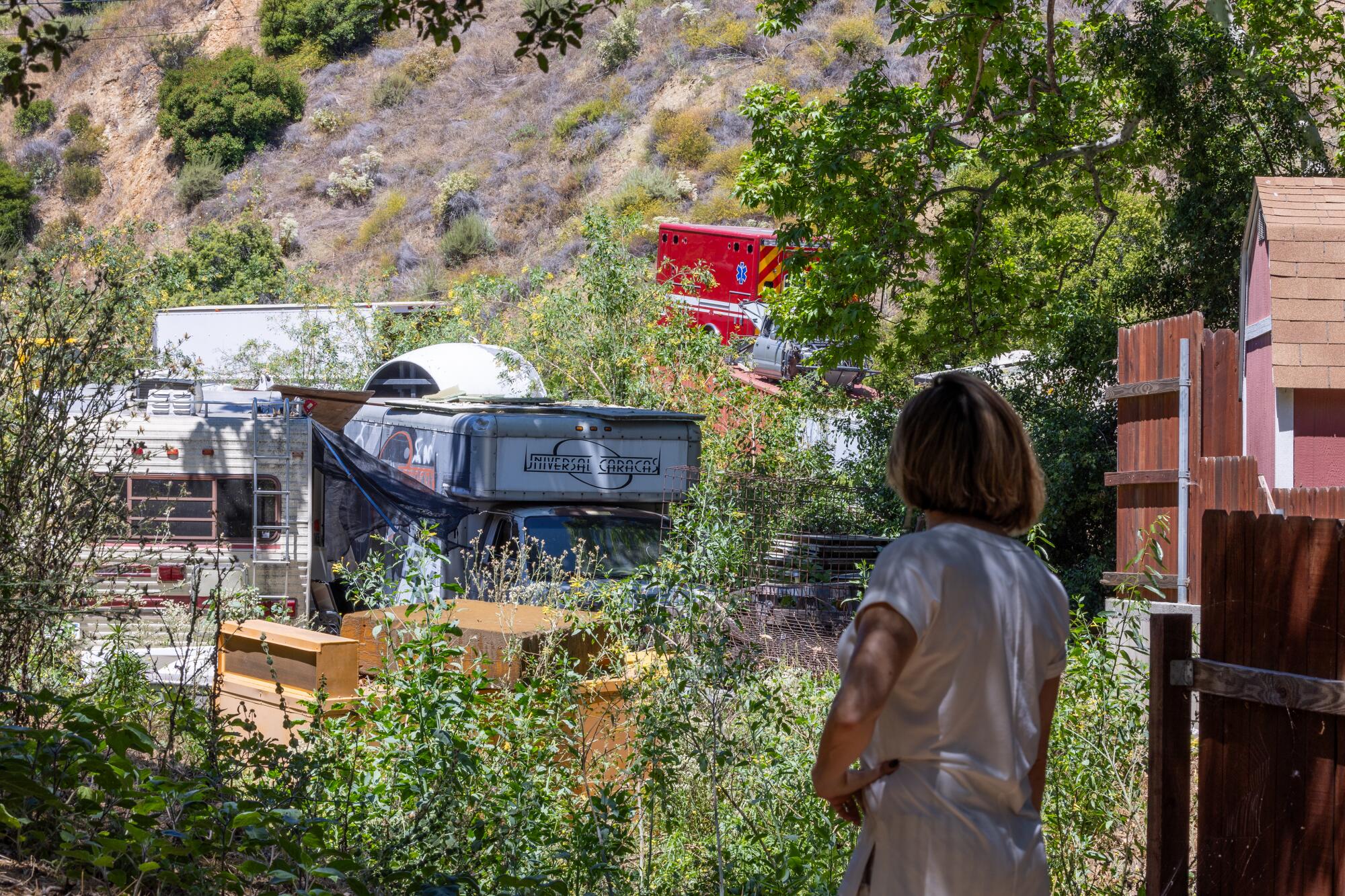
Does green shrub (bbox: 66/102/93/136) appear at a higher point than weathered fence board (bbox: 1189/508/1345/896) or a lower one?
higher

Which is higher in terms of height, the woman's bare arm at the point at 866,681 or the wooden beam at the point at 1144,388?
the wooden beam at the point at 1144,388

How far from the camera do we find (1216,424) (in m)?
8.08

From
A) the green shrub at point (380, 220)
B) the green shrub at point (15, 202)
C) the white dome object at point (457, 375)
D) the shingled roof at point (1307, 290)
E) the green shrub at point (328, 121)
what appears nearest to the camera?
the shingled roof at point (1307, 290)

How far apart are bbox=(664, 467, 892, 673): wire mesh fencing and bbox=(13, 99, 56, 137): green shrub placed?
47.8m

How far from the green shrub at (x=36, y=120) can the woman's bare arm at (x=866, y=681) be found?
56431 millimetres

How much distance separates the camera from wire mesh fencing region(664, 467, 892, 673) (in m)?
9.72

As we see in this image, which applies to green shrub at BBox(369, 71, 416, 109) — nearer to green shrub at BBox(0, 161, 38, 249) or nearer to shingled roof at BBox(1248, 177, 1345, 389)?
green shrub at BBox(0, 161, 38, 249)

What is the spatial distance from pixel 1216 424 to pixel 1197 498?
54 cm

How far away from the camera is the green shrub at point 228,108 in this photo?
49.1 m

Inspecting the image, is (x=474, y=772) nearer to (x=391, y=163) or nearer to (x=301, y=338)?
(x=301, y=338)

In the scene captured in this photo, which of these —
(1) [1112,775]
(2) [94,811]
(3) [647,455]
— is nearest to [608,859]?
(2) [94,811]

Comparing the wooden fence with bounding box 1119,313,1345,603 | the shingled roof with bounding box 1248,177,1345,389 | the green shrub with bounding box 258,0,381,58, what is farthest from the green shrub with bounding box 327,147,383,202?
the shingled roof with bounding box 1248,177,1345,389

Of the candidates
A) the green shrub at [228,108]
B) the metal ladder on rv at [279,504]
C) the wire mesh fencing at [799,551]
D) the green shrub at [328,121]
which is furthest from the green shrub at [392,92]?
the wire mesh fencing at [799,551]

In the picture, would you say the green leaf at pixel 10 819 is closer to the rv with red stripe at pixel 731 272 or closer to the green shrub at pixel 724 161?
the rv with red stripe at pixel 731 272
